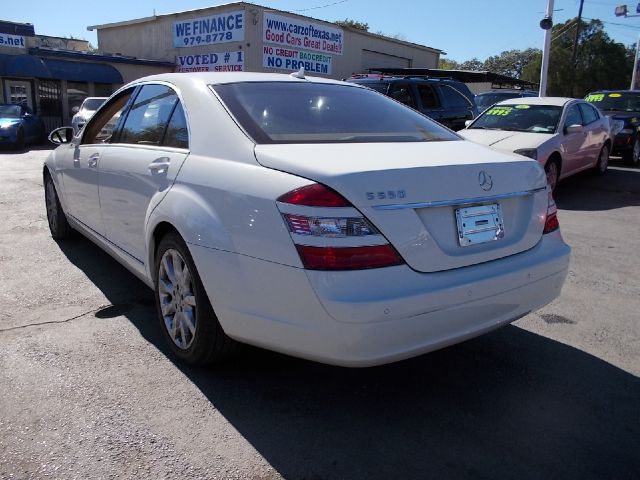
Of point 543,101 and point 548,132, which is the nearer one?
point 548,132

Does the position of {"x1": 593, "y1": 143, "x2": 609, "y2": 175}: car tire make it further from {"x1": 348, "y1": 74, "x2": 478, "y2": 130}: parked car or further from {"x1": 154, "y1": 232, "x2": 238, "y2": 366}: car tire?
{"x1": 154, "y1": 232, "x2": 238, "y2": 366}: car tire

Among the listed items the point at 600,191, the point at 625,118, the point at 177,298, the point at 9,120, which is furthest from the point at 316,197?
the point at 9,120

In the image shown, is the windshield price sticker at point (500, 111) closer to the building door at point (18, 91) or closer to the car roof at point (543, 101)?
the car roof at point (543, 101)

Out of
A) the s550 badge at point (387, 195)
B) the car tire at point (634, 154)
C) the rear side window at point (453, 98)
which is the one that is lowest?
the car tire at point (634, 154)

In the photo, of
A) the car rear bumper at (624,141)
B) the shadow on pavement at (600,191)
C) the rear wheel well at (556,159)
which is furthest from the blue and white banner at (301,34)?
the rear wheel well at (556,159)

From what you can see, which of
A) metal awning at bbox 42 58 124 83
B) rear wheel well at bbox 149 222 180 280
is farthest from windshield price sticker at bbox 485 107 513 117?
metal awning at bbox 42 58 124 83

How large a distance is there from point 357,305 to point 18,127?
16.8 m

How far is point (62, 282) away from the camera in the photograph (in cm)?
455

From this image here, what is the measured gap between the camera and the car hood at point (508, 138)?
26.5ft

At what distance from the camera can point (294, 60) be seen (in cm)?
2569

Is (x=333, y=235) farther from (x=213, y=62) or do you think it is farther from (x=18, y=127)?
(x=213, y=62)

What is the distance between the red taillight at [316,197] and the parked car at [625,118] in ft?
41.2

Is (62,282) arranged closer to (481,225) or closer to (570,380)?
(481,225)

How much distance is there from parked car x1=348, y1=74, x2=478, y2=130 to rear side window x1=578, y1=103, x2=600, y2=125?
2774 mm
